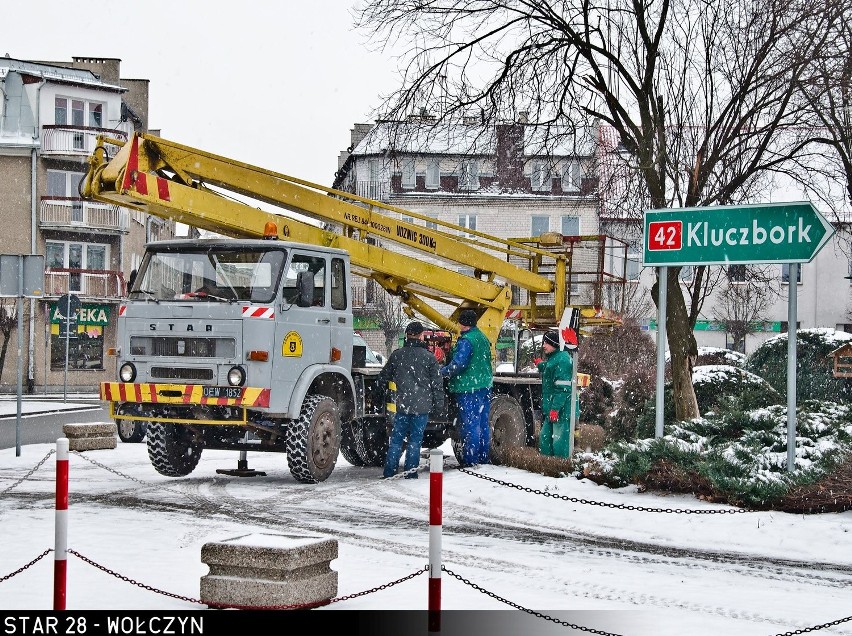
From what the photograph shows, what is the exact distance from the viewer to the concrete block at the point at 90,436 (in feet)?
57.7

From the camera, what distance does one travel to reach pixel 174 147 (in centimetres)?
1332

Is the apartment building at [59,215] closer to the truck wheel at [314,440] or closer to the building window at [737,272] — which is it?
the building window at [737,272]

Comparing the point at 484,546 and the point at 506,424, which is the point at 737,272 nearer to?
the point at 506,424

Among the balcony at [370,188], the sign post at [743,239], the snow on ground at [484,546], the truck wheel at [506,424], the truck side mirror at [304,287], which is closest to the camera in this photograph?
the snow on ground at [484,546]

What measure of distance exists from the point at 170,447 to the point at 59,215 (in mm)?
37566

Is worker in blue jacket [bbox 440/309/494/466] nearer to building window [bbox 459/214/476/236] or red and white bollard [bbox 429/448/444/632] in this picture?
red and white bollard [bbox 429/448/444/632]

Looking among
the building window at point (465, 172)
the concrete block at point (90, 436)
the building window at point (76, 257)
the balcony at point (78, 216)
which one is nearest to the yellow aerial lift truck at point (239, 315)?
the building window at point (465, 172)

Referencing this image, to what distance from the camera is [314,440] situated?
13336 millimetres

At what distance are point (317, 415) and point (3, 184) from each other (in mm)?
39782

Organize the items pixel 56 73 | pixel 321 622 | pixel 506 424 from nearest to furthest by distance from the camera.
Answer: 1. pixel 321 622
2. pixel 506 424
3. pixel 56 73

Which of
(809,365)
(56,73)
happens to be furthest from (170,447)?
(56,73)

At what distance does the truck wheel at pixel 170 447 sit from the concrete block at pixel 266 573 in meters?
6.68

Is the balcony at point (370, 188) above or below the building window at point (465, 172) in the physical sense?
above

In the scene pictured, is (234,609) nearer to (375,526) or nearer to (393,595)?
(393,595)
